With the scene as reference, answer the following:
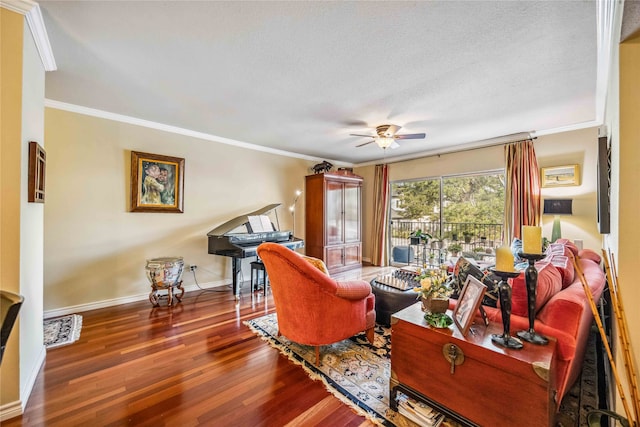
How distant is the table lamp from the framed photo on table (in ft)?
10.8

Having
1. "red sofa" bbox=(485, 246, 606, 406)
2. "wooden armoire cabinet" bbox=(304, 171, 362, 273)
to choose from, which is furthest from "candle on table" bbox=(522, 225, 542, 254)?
"wooden armoire cabinet" bbox=(304, 171, 362, 273)

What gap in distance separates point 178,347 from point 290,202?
3.49 metres

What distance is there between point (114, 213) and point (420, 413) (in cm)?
406

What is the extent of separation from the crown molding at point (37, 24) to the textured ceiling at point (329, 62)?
0.05m

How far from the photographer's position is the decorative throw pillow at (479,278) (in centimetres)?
175

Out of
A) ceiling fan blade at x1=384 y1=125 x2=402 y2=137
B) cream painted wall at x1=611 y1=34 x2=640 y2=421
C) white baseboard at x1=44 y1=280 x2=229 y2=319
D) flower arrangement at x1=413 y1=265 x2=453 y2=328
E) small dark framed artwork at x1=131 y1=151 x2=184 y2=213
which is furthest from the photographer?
small dark framed artwork at x1=131 y1=151 x2=184 y2=213

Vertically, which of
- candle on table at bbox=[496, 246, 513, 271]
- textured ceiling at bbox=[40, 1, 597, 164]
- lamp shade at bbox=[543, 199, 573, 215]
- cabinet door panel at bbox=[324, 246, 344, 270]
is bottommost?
cabinet door panel at bbox=[324, 246, 344, 270]

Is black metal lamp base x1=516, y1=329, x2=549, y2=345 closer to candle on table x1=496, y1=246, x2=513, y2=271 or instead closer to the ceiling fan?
candle on table x1=496, y1=246, x2=513, y2=271

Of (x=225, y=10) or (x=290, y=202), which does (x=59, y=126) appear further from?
(x=290, y=202)

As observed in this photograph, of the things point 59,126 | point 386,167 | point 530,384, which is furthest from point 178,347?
point 386,167

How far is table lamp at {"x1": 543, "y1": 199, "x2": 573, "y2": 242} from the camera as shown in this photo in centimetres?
375

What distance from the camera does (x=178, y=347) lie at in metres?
2.47

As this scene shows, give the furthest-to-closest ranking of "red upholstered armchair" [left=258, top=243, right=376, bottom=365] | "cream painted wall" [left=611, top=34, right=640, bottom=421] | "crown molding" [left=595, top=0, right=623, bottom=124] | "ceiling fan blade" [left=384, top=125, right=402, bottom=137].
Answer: "ceiling fan blade" [left=384, top=125, right=402, bottom=137] < "red upholstered armchair" [left=258, top=243, right=376, bottom=365] < "crown molding" [left=595, top=0, right=623, bottom=124] < "cream painted wall" [left=611, top=34, right=640, bottom=421]

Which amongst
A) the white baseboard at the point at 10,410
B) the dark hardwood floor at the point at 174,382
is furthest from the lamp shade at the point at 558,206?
the white baseboard at the point at 10,410
